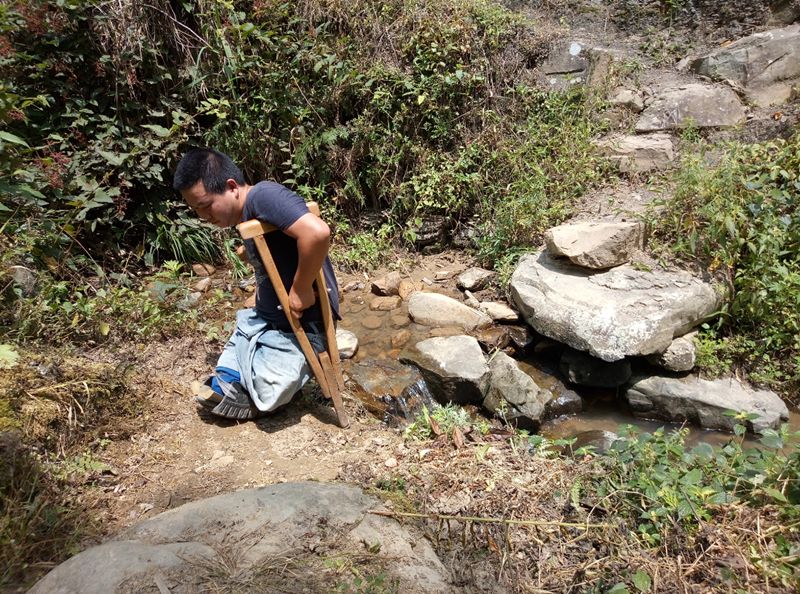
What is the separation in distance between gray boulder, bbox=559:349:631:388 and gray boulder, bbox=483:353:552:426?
34cm

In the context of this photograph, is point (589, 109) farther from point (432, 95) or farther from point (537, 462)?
point (537, 462)

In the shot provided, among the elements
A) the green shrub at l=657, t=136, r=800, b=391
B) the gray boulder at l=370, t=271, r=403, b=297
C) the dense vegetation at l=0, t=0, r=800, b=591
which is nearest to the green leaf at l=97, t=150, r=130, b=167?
the dense vegetation at l=0, t=0, r=800, b=591

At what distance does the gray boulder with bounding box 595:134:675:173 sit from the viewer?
5590 mm

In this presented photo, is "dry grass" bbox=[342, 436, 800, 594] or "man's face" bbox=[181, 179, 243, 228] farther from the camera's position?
"man's face" bbox=[181, 179, 243, 228]

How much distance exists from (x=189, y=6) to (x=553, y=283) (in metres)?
4.47

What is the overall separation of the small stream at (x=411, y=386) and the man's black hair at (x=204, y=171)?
1893mm

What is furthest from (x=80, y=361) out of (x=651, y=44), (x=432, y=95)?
(x=651, y=44)

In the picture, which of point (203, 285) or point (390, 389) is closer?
point (390, 389)

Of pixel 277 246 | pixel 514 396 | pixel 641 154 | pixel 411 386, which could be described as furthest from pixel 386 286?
pixel 641 154

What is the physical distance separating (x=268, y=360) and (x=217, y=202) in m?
0.98

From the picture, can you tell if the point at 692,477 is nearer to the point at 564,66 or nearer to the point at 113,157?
the point at 113,157

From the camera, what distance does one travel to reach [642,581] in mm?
1854

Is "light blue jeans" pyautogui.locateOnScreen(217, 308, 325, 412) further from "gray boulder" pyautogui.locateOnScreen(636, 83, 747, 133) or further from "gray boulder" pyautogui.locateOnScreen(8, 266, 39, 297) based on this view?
"gray boulder" pyautogui.locateOnScreen(636, 83, 747, 133)

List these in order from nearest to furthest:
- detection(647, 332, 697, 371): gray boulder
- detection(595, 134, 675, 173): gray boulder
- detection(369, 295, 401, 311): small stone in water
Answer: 1. detection(647, 332, 697, 371): gray boulder
2. detection(369, 295, 401, 311): small stone in water
3. detection(595, 134, 675, 173): gray boulder
